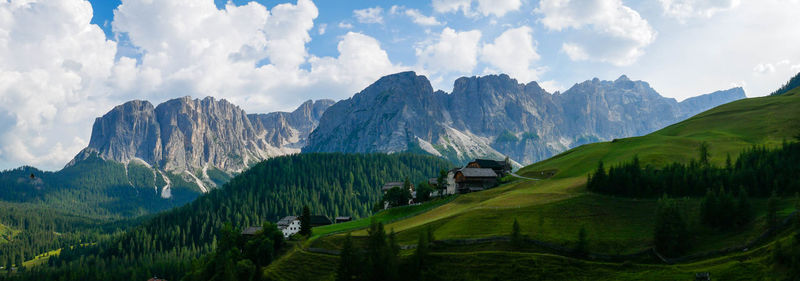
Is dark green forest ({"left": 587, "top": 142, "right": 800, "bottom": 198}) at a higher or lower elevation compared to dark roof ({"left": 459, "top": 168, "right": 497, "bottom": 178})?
lower

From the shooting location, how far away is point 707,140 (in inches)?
5576

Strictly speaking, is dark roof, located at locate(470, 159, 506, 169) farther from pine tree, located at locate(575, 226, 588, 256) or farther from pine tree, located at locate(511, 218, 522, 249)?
pine tree, located at locate(575, 226, 588, 256)

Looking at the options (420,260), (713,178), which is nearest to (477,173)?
(713,178)

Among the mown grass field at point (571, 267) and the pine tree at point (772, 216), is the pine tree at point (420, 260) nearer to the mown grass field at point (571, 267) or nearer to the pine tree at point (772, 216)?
the mown grass field at point (571, 267)

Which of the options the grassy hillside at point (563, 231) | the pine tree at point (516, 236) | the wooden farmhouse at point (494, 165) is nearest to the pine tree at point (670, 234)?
the grassy hillside at point (563, 231)

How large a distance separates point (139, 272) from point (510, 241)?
153 metres

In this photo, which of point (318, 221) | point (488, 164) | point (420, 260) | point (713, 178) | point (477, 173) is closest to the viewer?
point (420, 260)

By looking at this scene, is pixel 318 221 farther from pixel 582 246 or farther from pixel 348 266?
pixel 582 246

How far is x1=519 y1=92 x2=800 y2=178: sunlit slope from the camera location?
12444 cm

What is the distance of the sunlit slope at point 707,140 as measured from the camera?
408 ft

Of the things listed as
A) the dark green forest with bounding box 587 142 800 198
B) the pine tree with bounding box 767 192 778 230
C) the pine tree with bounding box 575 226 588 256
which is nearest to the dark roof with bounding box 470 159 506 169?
the dark green forest with bounding box 587 142 800 198

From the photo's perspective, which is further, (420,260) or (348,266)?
(348,266)

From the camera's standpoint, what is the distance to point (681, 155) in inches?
4776

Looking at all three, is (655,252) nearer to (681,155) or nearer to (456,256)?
(456,256)
